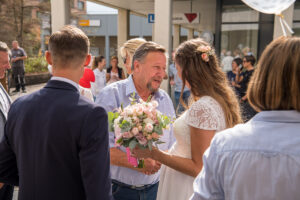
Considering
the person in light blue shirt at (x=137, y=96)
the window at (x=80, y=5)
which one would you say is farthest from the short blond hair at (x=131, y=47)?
the window at (x=80, y=5)

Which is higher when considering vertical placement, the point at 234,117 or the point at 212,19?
the point at 212,19

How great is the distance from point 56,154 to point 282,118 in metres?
1.05

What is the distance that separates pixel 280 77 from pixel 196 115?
84 cm

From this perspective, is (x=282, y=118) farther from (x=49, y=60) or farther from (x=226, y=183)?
(x=49, y=60)

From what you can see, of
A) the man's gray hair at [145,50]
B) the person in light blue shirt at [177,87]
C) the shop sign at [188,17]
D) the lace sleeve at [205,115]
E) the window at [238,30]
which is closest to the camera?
the lace sleeve at [205,115]

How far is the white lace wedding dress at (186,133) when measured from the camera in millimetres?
1931

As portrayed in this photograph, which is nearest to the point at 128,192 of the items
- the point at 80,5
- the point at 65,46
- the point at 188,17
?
the point at 65,46

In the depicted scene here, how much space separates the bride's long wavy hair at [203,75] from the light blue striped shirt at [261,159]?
2.86 feet

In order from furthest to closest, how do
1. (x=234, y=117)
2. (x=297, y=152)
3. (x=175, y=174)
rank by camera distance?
(x=175, y=174)
(x=234, y=117)
(x=297, y=152)

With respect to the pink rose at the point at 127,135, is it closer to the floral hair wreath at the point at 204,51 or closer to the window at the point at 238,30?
the floral hair wreath at the point at 204,51

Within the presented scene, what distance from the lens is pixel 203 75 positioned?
2090 mm

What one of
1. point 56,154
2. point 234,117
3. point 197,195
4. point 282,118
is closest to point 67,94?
point 56,154

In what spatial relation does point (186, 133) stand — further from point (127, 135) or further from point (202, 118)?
point (127, 135)

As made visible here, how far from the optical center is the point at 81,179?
154 centimetres
